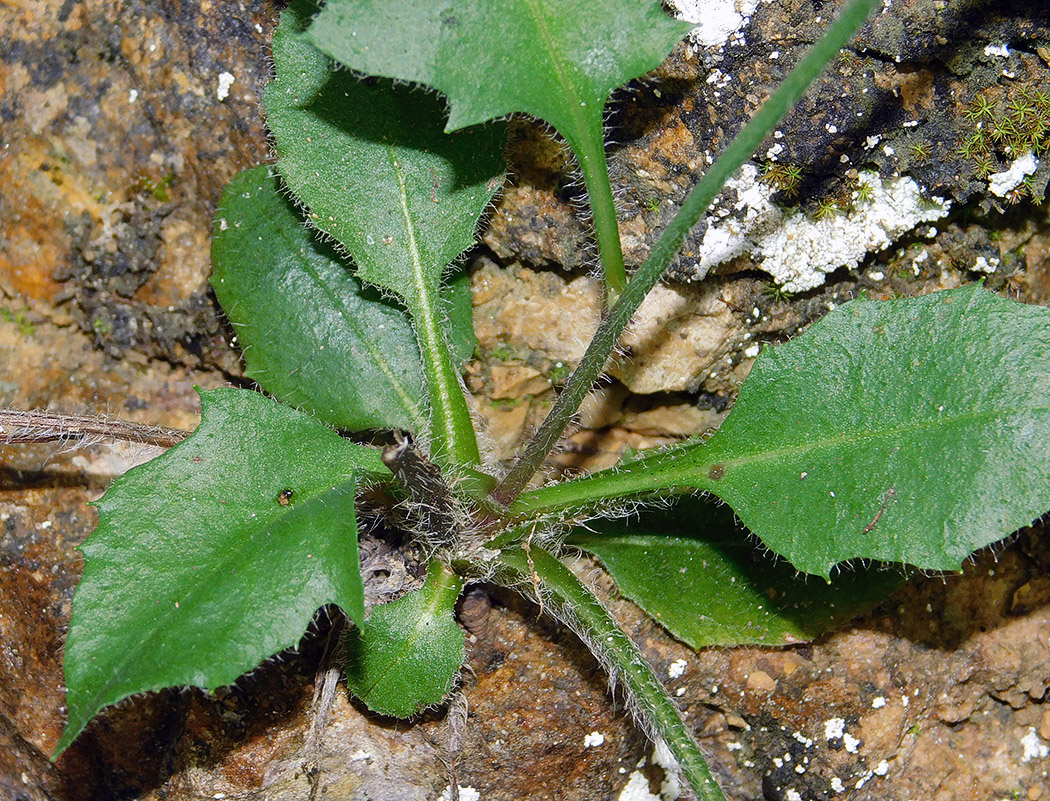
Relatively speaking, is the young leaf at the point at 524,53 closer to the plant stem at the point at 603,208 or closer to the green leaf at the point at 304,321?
the plant stem at the point at 603,208

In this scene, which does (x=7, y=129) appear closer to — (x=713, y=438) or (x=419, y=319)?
(x=419, y=319)

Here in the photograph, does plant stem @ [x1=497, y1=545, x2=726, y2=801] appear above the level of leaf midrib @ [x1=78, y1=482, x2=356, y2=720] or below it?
below

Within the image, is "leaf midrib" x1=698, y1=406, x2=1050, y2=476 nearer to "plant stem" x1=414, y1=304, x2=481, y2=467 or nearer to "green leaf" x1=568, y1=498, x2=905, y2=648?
"green leaf" x1=568, y1=498, x2=905, y2=648

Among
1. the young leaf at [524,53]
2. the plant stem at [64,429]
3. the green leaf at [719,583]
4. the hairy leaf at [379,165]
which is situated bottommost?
the green leaf at [719,583]

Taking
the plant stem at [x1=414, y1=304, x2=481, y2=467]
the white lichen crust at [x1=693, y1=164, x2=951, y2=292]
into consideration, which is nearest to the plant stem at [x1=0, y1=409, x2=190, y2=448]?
the plant stem at [x1=414, y1=304, x2=481, y2=467]

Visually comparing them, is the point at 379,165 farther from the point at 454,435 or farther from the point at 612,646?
the point at 612,646

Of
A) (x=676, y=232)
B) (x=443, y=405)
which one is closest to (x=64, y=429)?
(x=443, y=405)

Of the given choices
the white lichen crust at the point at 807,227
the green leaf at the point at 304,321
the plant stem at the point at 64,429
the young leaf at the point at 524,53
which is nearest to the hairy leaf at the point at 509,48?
the young leaf at the point at 524,53
